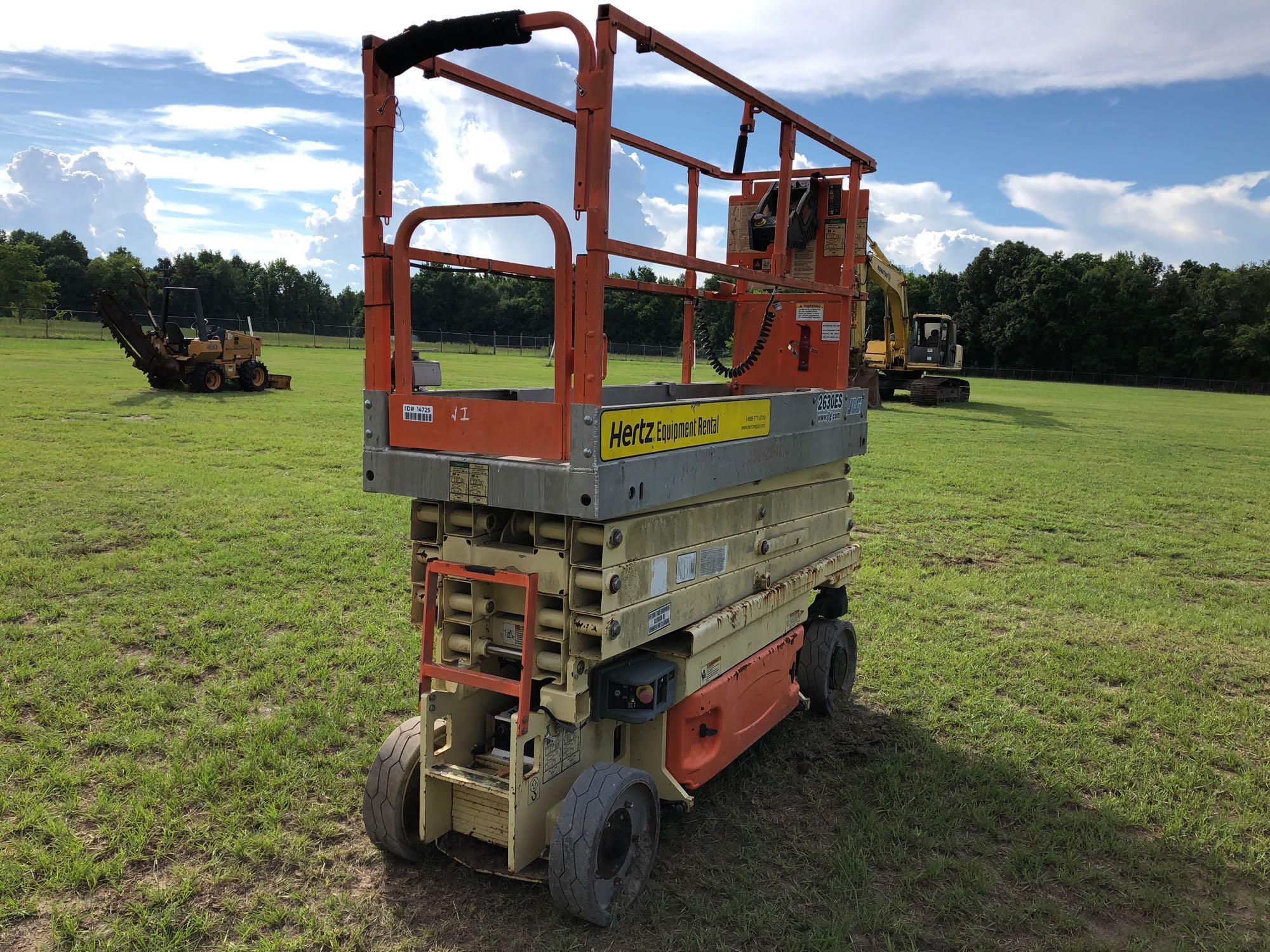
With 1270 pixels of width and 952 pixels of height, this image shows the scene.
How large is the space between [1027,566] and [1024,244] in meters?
69.0

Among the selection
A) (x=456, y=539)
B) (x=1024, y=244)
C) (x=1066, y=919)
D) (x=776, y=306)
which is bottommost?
(x=1066, y=919)

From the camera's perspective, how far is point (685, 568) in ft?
13.1

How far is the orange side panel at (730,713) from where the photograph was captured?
419cm

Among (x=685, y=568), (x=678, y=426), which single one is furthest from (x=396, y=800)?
(x=678, y=426)

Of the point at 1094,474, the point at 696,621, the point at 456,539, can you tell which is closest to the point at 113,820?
the point at 456,539

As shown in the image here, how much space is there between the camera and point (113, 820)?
163 inches

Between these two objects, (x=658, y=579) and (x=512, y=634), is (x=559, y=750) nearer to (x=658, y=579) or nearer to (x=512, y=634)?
(x=512, y=634)

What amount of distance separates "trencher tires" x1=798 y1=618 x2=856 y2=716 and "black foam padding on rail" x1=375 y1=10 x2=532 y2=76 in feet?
12.0

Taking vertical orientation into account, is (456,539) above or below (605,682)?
above

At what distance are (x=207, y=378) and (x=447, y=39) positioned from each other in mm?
21000

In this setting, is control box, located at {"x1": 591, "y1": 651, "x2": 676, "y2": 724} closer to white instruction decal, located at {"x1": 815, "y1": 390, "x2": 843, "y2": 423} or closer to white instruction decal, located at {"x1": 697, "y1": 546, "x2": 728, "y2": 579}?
white instruction decal, located at {"x1": 697, "y1": 546, "x2": 728, "y2": 579}

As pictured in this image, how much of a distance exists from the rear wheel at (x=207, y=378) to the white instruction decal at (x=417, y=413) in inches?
808

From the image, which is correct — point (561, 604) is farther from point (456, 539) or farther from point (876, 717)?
point (876, 717)

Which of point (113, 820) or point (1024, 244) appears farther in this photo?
point (1024, 244)
